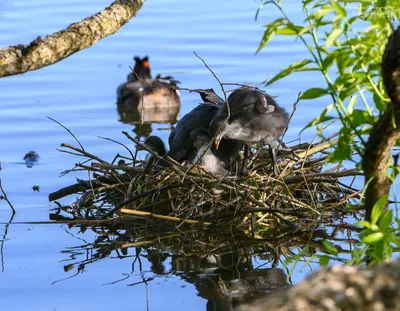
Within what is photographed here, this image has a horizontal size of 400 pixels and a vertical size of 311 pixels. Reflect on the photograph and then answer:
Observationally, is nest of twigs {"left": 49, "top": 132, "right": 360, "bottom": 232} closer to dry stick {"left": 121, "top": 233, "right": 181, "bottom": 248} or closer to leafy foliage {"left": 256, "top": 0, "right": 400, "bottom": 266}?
dry stick {"left": 121, "top": 233, "right": 181, "bottom": 248}

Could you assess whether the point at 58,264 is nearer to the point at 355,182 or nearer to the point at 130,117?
the point at 355,182

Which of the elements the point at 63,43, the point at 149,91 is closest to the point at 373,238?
the point at 63,43

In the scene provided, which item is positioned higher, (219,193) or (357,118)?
(219,193)

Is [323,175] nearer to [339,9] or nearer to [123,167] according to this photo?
[123,167]

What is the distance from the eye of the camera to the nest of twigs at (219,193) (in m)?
6.23

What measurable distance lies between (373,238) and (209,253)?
2.46 m

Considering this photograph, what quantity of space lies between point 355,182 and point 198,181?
4.86 ft

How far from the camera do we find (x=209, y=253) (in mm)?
5848

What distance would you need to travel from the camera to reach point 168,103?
469 inches

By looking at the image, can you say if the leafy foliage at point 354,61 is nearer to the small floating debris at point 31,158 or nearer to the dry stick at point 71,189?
the dry stick at point 71,189

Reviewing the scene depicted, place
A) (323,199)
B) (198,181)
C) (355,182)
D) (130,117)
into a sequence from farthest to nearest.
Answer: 1. (130,117)
2. (355,182)
3. (323,199)
4. (198,181)

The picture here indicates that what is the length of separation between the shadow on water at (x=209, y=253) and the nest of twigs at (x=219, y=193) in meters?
0.10

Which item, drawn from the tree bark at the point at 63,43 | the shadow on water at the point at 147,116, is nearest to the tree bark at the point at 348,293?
the tree bark at the point at 63,43

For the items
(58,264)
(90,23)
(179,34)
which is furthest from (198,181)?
(179,34)
